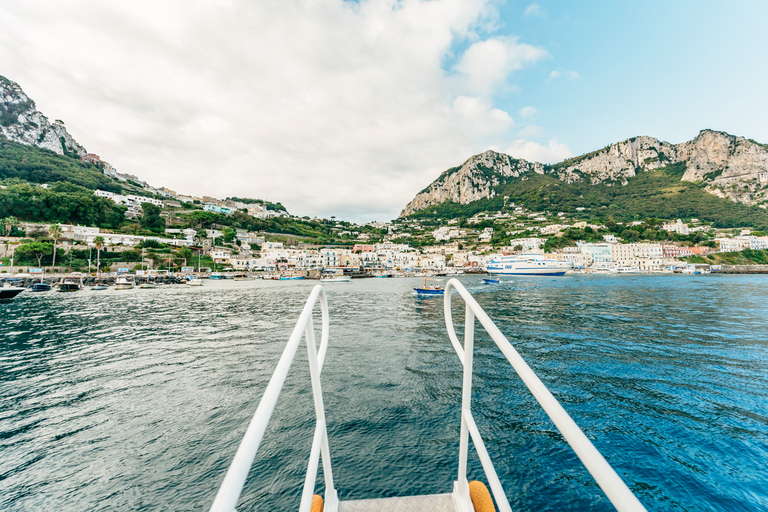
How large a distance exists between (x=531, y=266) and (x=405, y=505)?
2513 inches

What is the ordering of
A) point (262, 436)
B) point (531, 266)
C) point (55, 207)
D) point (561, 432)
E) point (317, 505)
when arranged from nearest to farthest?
point (561, 432) → point (262, 436) → point (317, 505) → point (55, 207) → point (531, 266)

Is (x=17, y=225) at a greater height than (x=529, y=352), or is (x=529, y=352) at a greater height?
(x=17, y=225)

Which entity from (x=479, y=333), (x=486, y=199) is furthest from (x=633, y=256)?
(x=479, y=333)

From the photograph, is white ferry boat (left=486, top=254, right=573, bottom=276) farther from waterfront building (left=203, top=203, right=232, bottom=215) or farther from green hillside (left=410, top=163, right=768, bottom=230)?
waterfront building (left=203, top=203, right=232, bottom=215)

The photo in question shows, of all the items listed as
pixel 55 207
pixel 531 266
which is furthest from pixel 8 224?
pixel 531 266

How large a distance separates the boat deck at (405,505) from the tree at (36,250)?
62.4m

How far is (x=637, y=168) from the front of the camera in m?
130

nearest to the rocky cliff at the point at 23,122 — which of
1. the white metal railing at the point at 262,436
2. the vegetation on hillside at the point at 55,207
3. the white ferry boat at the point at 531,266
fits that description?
the vegetation on hillside at the point at 55,207

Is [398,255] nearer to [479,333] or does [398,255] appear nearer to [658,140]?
[479,333]

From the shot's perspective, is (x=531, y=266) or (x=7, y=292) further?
(x=531, y=266)

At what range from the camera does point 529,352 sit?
935 centimetres

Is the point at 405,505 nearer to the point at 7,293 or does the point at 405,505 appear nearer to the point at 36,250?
the point at 7,293

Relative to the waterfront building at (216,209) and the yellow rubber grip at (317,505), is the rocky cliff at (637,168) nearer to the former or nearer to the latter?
the waterfront building at (216,209)

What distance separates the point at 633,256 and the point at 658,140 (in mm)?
94697
